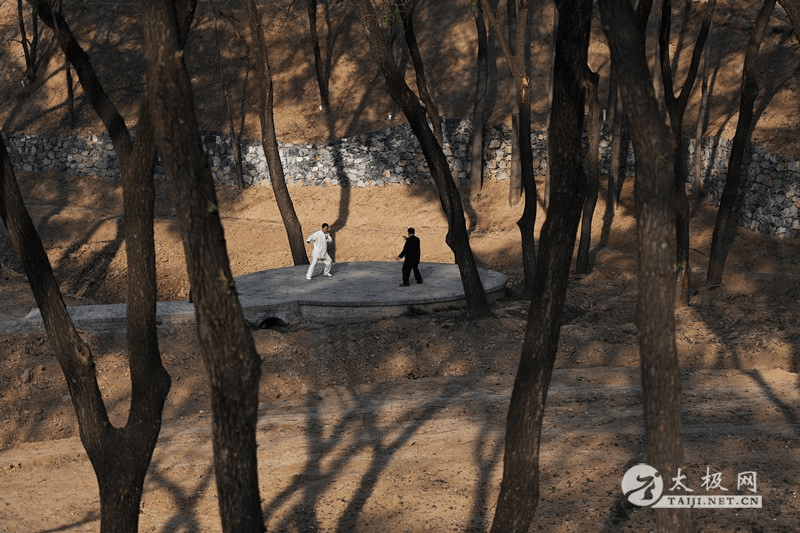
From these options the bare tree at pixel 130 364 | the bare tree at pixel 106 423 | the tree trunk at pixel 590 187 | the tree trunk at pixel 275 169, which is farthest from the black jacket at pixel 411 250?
the bare tree at pixel 106 423

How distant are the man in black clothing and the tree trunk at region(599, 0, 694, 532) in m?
12.4

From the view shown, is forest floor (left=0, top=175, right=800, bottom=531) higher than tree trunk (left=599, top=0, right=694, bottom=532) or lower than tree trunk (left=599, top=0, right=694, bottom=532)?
lower

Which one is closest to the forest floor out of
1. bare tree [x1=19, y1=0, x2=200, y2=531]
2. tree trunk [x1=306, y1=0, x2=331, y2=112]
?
bare tree [x1=19, y1=0, x2=200, y2=531]

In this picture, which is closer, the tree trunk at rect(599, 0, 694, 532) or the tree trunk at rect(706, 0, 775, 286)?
the tree trunk at rect(599, 0, 694, 532)

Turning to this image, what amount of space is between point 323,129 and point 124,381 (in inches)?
703

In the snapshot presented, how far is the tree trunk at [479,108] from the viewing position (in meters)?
27.5

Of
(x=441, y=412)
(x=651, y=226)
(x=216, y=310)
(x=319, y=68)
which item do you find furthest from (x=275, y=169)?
(x=651, y=226)

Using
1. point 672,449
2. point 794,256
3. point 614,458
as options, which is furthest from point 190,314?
point 794,256

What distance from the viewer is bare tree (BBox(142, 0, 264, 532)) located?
6434 mm

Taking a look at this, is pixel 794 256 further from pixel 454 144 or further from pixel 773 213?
pixel 454 144

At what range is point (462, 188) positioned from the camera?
29.5 m

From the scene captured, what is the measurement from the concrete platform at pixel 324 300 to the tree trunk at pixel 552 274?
10644 mm

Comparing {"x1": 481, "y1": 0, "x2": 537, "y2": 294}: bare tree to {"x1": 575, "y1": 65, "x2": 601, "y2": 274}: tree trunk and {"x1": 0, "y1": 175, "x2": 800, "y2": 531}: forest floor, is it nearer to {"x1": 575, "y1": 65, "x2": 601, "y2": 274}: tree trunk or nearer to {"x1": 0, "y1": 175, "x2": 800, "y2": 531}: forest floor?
{"x1": 0, "y1": 175, "x2": 800, "y2": 531}: forest floor

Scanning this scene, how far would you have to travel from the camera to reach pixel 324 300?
61.2 feet
